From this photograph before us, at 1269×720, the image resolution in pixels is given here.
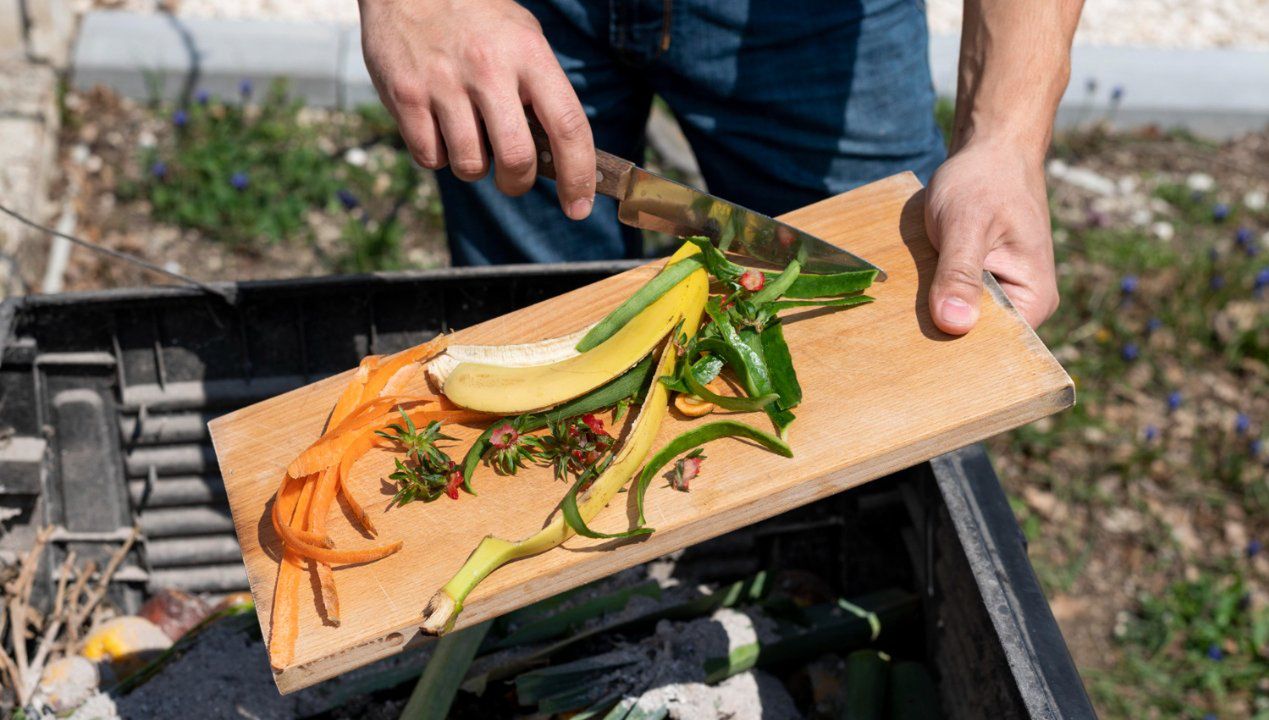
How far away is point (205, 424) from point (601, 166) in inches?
Result: 50.6

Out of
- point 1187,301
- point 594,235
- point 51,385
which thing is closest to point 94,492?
point 51,385

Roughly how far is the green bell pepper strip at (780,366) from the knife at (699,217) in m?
0.20

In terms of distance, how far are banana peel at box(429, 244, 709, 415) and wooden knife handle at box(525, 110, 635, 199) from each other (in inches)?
9.8

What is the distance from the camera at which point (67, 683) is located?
252 centimetres

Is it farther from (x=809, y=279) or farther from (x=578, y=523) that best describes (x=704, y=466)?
(x=809, y=279)

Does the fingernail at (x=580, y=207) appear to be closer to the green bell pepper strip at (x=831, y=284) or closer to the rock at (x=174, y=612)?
the green bell pepper strip at (x=831, y=284)

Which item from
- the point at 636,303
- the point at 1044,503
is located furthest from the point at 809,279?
the point at 1044,503

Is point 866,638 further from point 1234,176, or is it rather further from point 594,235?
point 1234,176

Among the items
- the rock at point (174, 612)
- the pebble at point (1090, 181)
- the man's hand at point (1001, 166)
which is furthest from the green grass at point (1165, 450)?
the rock at point (174, 612)

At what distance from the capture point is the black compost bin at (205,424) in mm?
2521

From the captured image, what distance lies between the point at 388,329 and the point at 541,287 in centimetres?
41

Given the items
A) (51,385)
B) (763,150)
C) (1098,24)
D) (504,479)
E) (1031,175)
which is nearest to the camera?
(504,479)

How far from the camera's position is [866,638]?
2639 mm

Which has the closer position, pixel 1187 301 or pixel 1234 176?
pixel 1187 301
